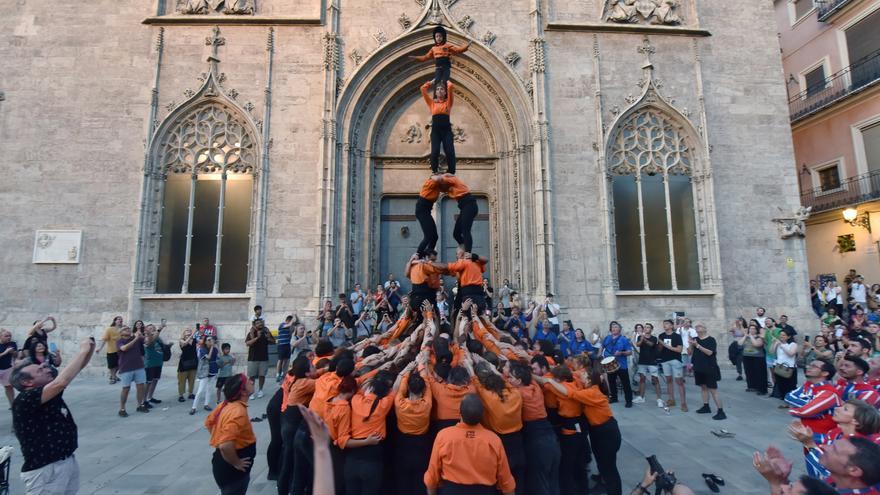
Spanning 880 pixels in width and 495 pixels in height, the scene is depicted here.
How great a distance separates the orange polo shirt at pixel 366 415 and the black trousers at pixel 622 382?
782cm

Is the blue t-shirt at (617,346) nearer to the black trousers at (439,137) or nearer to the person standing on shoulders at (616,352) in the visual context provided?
the person standing on shoulders at (616,352)

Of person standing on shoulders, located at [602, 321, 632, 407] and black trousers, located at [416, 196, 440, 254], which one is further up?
black trousers, located at [416, 196, 440, 254]

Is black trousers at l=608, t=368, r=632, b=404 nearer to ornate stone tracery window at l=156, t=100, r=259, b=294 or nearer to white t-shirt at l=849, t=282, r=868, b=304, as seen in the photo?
white t-shirt at l=849, t=282, r=868, b=304

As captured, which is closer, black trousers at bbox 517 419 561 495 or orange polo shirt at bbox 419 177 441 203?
black trousers at bbox 517 419 561 495

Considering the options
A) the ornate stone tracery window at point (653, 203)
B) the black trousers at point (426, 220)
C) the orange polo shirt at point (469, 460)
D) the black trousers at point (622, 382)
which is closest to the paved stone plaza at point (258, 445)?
the black trousers at point (622, 382)

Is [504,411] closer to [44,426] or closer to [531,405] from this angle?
[531,405]

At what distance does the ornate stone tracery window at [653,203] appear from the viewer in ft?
54.8

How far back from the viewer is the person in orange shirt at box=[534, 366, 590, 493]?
5.87 metres

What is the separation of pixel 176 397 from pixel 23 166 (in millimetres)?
11075

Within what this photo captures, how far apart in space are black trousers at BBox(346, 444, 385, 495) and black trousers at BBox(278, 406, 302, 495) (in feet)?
3.79

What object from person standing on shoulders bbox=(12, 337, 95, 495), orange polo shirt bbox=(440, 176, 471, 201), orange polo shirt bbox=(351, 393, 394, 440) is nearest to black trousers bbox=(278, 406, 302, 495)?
orange polo shirt bbox=(351, 393, 394, 440)

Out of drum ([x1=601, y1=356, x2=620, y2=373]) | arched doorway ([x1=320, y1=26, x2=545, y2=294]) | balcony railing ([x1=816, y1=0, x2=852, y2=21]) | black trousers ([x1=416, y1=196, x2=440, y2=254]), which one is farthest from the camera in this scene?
balcony railing ([x1=816, y1=0, x2=852, y2=21])

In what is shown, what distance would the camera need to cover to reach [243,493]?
455 cm

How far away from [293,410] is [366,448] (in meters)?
1.68
